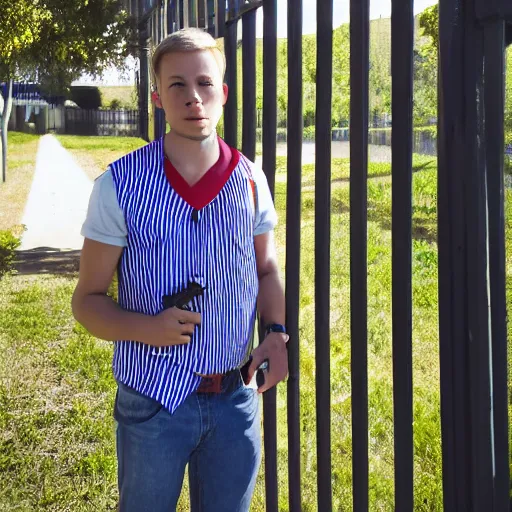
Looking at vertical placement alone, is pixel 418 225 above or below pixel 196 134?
below

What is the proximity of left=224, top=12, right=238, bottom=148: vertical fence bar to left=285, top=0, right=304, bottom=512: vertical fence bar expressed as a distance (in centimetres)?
30

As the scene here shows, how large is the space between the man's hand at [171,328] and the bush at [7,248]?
254 inches

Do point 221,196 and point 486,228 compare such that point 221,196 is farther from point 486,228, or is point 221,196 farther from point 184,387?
point 486,228

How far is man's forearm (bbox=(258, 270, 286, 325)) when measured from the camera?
191cm

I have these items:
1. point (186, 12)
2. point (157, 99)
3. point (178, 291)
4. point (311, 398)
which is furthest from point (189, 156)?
point (311, 398)

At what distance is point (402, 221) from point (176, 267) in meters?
0.50

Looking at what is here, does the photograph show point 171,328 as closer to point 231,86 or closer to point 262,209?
point 262,209

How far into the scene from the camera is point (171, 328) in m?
1.69

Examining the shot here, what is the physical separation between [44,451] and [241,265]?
107 inches

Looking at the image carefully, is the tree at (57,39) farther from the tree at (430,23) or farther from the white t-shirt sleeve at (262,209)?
the white t-shirt sleeve at (262,209)

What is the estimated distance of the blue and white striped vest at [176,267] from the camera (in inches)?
67.6

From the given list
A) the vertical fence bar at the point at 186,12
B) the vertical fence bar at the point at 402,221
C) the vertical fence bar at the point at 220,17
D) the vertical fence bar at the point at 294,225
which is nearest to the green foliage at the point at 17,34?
the vertical fence bar at the point at 186,12

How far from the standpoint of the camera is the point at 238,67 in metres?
2.56

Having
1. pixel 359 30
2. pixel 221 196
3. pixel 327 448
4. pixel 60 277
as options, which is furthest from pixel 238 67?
pixel 60 277
